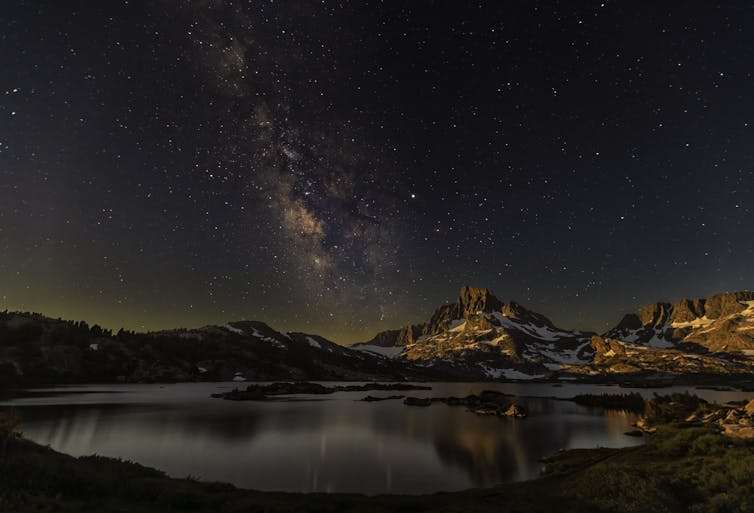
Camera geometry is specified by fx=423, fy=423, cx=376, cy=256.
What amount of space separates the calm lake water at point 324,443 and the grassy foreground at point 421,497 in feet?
21.4

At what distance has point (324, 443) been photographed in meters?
51.1

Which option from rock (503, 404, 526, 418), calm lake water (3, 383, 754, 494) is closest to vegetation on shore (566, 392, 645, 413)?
calm lake water (3, 383, 754, 494)

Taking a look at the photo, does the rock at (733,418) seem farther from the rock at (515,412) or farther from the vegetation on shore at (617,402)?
the vegetation on shore at (617,402)

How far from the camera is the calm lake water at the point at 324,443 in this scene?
34.7 metres

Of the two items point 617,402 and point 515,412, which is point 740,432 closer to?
point 515,412

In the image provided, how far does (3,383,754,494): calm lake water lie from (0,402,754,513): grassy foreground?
21.4 feet

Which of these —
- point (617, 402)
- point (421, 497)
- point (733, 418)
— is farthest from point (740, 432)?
point (617, 402)

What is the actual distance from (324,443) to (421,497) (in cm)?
2703

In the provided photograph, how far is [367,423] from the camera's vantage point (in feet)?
236

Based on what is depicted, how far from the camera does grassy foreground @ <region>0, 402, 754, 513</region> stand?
63.5 ft

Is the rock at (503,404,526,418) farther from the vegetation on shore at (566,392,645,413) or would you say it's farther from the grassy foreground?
the grassy foreground

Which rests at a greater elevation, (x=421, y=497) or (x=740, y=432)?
(x=740, y=432)

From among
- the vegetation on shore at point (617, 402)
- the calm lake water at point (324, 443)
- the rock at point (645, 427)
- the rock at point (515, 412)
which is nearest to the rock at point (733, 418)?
the calm lake water at point (324, 443)

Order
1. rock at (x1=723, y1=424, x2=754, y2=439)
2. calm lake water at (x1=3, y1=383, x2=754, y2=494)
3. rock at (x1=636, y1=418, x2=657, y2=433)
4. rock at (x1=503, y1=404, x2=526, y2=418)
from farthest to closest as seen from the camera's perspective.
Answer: rock at (x1=503, y1=404, x2=526, y2=418)
rock at (x1=636, y1=418, x2=657, y2=433)
calm lake water at (x1=3, y1=383, x2=754, y2=494)
rock at (x1=723, y1=424, x2=754, y2=439)
